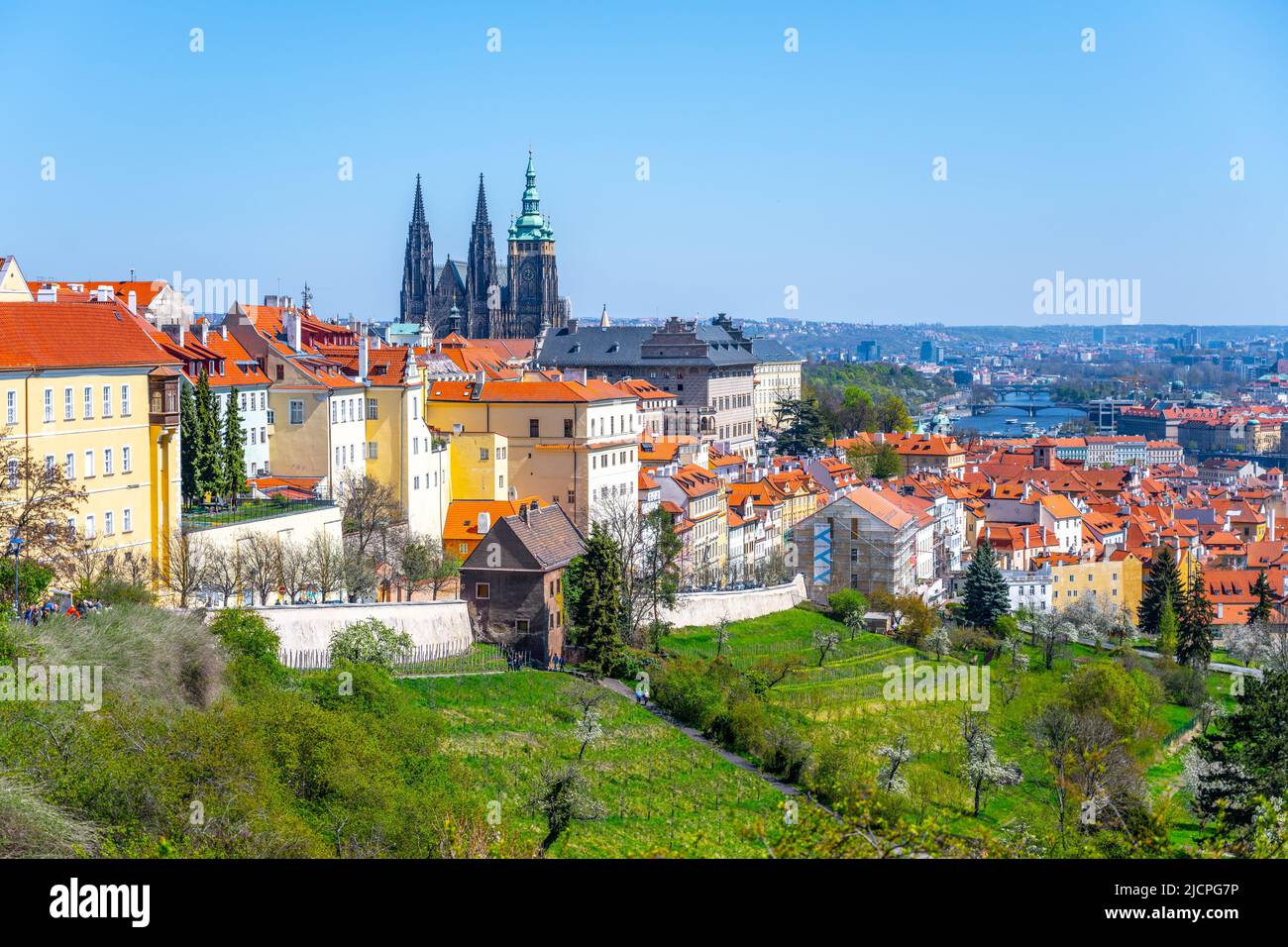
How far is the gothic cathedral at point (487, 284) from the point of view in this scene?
116 metres

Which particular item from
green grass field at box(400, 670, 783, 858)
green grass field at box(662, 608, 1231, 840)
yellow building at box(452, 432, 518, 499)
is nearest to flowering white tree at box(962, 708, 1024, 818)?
green grass field at box(662, 608, 1231, 840)

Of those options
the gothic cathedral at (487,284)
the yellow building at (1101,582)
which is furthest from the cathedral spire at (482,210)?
the yellow building at (1101,582)

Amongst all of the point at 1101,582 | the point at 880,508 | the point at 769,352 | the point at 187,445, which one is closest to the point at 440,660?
the point at 187,445

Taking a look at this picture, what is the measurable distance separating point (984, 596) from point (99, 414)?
33.7 metres

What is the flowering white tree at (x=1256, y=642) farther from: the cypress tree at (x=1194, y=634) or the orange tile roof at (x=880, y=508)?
the orange tile roof at (x=880, y=508)

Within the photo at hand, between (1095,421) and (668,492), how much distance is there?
13895 cm

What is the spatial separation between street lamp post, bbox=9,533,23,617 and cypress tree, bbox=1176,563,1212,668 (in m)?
37.7

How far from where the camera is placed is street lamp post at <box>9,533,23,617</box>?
21500mm

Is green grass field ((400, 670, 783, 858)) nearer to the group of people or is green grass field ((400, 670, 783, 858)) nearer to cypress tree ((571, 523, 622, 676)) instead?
cypress tree ((571, 523, 622, 676))

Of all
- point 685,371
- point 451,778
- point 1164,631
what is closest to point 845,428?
point 685,371

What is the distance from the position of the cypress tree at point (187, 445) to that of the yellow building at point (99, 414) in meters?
1.93

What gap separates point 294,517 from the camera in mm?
30578
